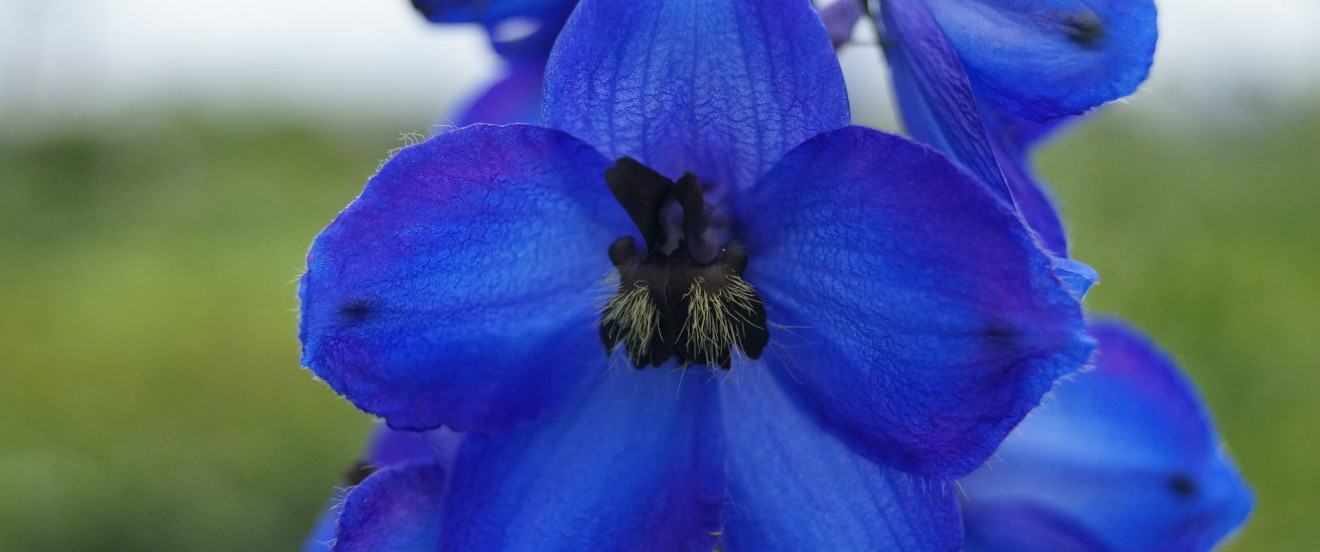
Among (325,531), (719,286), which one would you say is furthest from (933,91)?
(325,531)

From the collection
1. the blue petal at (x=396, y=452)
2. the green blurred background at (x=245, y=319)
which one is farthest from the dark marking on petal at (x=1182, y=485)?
the green blurred background at (x=245, y=319)

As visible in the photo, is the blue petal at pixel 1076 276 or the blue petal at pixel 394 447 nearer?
the blue petal at pixel 1076 276

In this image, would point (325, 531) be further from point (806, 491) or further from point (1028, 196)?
point (1028, 196)

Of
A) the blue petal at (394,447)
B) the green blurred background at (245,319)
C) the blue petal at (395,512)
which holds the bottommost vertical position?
the green blurred background at (245,319)

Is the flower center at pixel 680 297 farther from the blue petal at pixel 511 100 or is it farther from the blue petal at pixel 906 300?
the blue petal at pixel 511 100

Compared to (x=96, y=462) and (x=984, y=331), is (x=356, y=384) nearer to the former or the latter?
(x=984, y=331)

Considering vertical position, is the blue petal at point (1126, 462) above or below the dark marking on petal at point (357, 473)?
below
